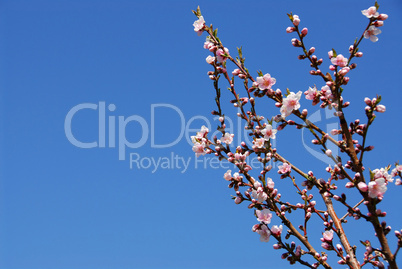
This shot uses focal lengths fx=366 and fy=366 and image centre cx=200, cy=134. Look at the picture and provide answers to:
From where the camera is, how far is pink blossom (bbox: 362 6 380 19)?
10.2ft

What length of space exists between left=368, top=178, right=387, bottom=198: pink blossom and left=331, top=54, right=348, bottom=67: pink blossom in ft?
3.26

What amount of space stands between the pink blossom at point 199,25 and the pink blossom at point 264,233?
1961 mm

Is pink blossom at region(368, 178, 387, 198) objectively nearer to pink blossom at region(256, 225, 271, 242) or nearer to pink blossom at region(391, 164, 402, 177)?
pink blossom at region(391, 164, 402, 177)

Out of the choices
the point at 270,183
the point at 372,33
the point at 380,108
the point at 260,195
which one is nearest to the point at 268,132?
the point at 270,183

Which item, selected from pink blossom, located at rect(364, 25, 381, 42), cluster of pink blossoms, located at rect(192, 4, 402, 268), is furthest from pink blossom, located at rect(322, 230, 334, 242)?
pink blossom, located at rect(364, 25, 381, 42)

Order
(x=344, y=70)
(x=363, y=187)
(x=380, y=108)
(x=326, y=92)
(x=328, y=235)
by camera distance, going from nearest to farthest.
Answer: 1. (x=363, y=187)
2. (x=380, y=108)
3. (x=344, y=70)
4. (x=326, y=92)
5. (x=328, y=235)

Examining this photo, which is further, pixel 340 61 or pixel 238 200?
pixel 238 200

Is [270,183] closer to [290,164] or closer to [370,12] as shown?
[290,164]

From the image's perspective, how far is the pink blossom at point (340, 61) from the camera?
119 inches

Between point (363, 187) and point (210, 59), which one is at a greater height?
point (210, 59)

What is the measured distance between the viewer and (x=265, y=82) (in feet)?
10.9

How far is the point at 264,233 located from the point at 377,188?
38.9 inches

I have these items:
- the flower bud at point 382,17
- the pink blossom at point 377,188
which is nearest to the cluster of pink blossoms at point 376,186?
the pink blossom at point 377,188

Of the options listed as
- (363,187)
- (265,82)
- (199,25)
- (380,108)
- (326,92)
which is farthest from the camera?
(199,25)
